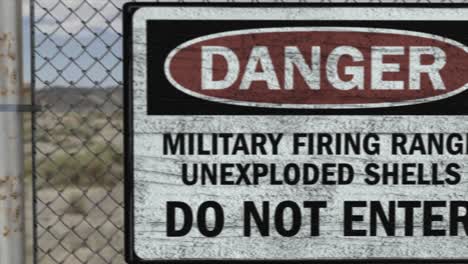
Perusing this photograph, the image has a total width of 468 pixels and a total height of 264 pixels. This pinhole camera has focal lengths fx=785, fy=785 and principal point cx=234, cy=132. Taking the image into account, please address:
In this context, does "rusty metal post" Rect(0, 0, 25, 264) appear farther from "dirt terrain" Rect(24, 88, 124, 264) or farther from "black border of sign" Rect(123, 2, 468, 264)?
"black border of sign" Rect(123, 2, 468, 264)

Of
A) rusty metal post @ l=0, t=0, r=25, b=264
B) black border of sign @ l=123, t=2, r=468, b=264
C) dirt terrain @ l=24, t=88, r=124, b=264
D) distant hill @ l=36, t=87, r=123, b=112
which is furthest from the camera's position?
dirt terrain @ l=24, t=88, r=124, b=264

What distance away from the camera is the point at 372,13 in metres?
3.68

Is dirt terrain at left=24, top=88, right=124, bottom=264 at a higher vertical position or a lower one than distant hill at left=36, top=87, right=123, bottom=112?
lower

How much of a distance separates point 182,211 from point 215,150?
0.33 m

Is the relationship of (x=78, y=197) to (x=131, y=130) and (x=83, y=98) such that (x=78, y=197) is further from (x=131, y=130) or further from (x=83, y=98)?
(x=131, y=130)

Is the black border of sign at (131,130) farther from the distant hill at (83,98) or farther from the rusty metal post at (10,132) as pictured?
the rusty metal post at (10,132)

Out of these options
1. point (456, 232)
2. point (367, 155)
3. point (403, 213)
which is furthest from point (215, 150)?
point (456, 232)

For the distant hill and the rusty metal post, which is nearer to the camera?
the rusty metal post

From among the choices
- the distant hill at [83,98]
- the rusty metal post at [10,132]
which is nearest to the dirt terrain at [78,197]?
the distant hill at [83,98]

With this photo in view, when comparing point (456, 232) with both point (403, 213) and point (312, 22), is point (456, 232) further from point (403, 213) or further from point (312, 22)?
point (312, 22)

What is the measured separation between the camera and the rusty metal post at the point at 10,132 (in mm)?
3307

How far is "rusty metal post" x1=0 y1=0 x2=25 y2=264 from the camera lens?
130 inches

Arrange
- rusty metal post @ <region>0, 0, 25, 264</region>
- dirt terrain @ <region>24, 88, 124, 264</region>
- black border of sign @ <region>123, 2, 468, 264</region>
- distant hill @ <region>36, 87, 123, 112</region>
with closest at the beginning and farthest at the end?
rusty metal post @ <region>0, 0, 25, 264</region>, black border of sign @ <region>123, 2, 468, 264</region>, distant hill @ <region>36, 87, 123, 112</region>, dirt terrain @ <region>24, 88, 124, 264</region>

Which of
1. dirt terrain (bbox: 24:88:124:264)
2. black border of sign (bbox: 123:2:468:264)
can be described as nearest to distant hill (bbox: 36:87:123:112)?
dirt terrain (bbox: 24:88:124:264)
